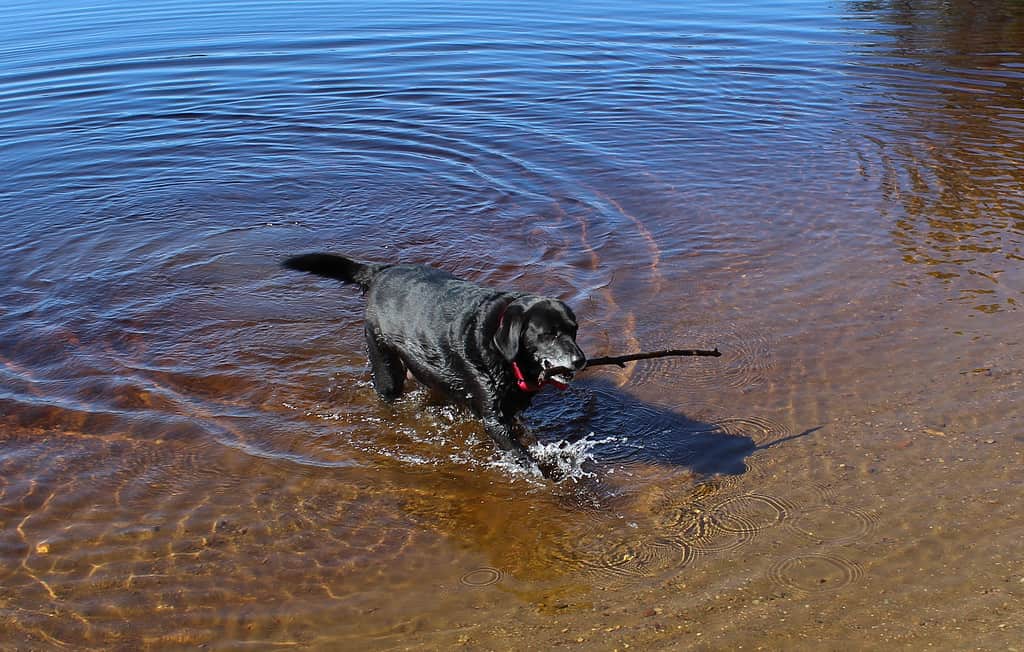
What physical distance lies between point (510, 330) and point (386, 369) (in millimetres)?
1375

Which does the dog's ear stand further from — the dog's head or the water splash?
the water splash

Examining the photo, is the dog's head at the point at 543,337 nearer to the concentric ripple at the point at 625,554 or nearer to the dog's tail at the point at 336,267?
the concentric ripple at the point at 625,554

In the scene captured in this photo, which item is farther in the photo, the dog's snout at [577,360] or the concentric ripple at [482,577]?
the dog's snout at [577,360]

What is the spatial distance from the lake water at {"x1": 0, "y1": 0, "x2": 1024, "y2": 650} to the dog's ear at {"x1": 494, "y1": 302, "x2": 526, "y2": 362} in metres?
0.84

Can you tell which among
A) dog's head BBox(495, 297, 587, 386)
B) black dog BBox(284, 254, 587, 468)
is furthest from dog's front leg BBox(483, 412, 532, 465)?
dog's head BBox(495, 297, 587, 386)

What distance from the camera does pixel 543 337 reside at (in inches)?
219

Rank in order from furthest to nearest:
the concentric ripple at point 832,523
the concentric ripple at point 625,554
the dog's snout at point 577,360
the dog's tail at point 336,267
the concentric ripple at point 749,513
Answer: the dog's tail at point 336,267 < the dog's snout at point 577,360 < the concentric ripple at point 749,513 < the concentric ripple at point 832,523 < the concentric ripple at point 625,554

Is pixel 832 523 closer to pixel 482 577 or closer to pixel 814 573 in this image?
pixel 814 573

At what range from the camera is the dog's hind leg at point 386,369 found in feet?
21.6

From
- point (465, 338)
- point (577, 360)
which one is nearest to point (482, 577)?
point (577, 360)

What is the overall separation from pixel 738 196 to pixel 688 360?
4.12 metres

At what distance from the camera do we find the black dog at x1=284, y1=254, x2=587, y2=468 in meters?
5.59

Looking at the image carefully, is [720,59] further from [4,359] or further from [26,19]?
[26,19]

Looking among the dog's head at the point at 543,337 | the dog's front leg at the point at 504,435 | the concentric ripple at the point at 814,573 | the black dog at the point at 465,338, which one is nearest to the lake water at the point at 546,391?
the concentric ripple at the point at 814,573
